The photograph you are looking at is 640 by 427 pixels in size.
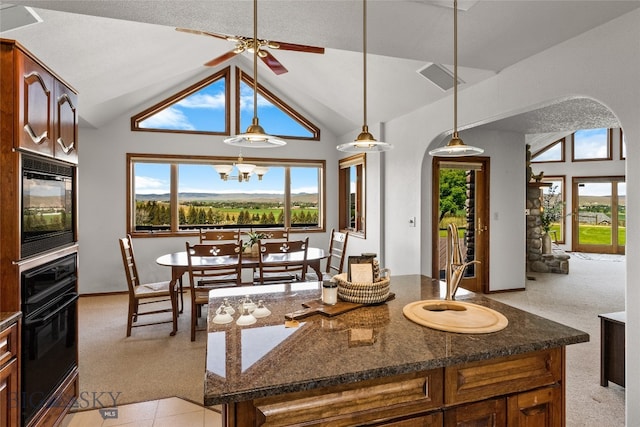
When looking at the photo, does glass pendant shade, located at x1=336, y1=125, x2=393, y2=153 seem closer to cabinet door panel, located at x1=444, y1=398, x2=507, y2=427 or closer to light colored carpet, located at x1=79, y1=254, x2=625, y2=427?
cabinet door panel, located at x1=444, y1=398, x2=507, y2=427

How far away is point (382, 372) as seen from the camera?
3.74 feet

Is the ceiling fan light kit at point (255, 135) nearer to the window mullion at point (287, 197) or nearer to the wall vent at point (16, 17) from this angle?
the wall vent at point (16, 17)

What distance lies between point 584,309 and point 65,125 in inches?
233

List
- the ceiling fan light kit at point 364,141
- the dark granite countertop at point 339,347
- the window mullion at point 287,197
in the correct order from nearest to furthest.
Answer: the dark granite countertop at point 339,347, the ceiling fan light kit at point 364,141, the window mullion at point 287,197

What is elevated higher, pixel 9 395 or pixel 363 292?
pixel 363 292

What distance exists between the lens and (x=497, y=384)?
1350 millimetres

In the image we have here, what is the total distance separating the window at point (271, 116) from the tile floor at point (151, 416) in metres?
4.41

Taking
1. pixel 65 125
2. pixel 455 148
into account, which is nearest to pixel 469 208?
pixel 455 148

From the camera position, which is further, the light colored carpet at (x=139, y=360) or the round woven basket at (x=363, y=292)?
the light colored carpet at (x=139, y=360)

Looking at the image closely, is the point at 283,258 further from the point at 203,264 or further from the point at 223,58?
the point at 223,58

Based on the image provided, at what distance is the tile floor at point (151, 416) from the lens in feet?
7.48

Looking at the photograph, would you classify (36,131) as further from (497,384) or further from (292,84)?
(292,84)

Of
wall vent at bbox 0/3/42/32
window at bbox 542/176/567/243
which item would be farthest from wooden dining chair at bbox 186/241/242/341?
window at bbox 542/176/567/243

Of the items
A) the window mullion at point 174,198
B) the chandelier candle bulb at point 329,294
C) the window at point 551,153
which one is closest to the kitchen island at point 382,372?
the chandelier candle bulb at point 329,294
